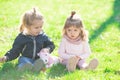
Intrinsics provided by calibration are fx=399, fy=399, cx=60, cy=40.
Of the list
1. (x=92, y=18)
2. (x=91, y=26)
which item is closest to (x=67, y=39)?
(x=91, y=26)

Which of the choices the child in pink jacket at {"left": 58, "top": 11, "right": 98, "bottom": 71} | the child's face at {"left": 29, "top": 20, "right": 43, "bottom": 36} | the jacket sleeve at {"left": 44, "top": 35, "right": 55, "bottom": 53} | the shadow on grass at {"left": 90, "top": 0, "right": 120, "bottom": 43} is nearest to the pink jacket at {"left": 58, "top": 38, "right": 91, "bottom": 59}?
the child in pink jacket at {"left": 58, "top": 11, "right": 98, "bottom": 71}

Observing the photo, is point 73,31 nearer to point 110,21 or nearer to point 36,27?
point 36,27

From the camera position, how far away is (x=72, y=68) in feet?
19.9

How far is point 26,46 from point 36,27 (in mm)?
361

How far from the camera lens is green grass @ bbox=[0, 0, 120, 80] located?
5891 millimetres

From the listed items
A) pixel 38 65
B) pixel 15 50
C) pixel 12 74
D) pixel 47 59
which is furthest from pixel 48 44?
pixel 12 74

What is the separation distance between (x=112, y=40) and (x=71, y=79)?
282 centimetres

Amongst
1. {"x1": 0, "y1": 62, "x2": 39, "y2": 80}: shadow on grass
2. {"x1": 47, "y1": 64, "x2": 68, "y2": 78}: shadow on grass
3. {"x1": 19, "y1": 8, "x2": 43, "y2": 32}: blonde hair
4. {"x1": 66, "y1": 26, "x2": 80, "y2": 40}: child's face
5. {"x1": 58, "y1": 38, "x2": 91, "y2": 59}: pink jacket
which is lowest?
{"x1": 47, "y1": 64, "x2": 68, "y2": 78}: shadow on grass

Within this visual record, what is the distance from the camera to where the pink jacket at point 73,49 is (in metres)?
6.36

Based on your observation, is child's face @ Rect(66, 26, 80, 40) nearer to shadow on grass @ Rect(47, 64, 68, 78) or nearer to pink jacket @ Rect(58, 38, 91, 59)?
pink jacket @ Rect(58, 38, 91, 59)

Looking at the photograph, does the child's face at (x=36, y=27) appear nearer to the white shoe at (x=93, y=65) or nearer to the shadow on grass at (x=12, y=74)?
the shadow on grass at (x=12, y=74)

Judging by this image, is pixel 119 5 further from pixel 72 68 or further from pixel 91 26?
pixel 72 68

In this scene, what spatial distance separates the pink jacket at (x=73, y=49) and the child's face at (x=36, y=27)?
45 cm

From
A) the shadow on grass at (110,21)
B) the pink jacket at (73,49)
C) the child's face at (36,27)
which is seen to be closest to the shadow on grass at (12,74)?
the child's face at (36,27)
